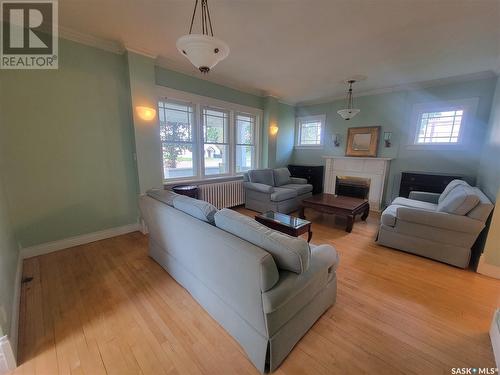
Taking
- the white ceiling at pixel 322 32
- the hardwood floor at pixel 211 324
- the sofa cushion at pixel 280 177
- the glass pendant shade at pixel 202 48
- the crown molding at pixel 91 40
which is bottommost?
the hardwood floor at pixel 211 324

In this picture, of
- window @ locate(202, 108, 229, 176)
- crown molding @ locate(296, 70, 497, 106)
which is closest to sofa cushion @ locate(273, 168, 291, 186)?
window @ locate(202, 108, 229, 176)

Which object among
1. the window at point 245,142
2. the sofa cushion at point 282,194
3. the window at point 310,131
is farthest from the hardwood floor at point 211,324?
the window at point 310,131

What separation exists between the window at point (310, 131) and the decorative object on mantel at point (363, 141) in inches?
30.9

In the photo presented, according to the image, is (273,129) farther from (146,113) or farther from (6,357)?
(6,357)

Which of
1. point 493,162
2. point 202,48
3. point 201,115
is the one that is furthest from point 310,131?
point 202,48

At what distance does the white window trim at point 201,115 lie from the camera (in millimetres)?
3453

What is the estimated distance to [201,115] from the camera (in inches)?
153

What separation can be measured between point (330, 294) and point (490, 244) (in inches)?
79.4

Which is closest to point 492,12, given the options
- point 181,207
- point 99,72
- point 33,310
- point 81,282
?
point 181,207

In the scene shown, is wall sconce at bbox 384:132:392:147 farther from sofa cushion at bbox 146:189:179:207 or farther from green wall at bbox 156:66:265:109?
sofa cushion at bbox 146:189:179:207

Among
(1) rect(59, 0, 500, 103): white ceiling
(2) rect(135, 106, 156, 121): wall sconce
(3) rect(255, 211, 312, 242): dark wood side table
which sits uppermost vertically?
(1) rect(59, 0, 500, 103): white ceiling

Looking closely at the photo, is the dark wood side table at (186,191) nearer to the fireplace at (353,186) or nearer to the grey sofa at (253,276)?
the grey sofa at (253,276)

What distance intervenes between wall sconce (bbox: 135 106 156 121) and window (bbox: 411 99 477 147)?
5.00m

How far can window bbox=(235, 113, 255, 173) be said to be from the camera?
4.72 m
